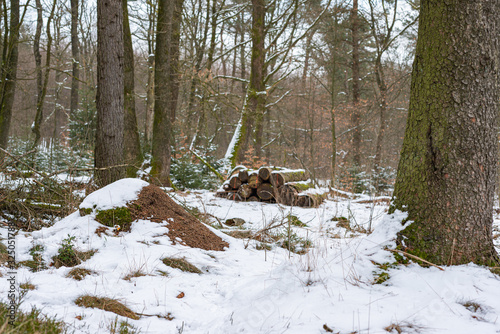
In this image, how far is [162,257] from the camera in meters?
3.22

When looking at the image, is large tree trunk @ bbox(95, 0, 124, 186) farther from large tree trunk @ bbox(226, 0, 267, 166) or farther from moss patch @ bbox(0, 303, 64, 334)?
large tree trunk @ bbox(226, 0, 267, 166)

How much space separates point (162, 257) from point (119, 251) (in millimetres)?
448

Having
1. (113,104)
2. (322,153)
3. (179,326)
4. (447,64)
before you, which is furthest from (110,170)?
(322,153)

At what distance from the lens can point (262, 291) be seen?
2721 mm

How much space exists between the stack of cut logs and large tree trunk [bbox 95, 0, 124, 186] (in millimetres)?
4304

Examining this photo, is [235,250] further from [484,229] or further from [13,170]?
[13,170]

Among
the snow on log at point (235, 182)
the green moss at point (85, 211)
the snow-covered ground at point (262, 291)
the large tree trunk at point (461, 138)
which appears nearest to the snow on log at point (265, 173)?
the snow on log at point (235, 182)

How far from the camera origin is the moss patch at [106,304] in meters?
2.23

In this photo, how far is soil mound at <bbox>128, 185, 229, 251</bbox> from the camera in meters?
3.82

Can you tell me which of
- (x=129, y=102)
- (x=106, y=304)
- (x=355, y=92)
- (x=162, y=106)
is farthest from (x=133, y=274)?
(x=355, y=92)

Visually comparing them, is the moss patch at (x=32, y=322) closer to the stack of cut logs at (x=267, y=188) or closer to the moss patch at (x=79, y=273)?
the moss patch at (x=79, y=273)

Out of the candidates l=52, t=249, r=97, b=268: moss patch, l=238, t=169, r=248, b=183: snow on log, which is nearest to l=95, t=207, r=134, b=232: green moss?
l=52, t=249, r=97, b=268: moss patch

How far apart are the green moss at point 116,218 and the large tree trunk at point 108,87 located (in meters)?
1.81

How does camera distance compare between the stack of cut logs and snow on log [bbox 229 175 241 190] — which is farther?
snow on log [bbox 229 175 241 190]
